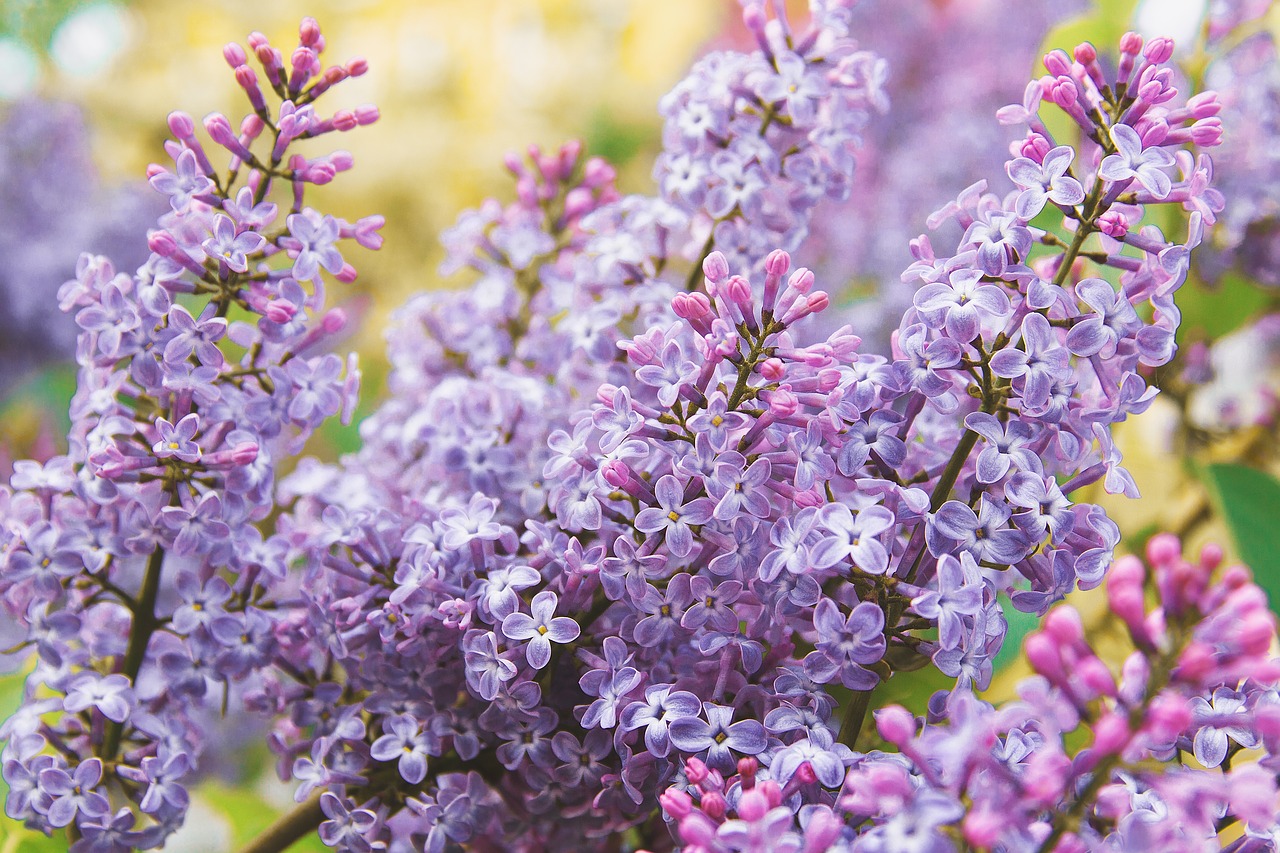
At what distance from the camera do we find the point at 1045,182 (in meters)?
0.32

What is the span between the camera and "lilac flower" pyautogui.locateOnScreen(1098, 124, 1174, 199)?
30 cm

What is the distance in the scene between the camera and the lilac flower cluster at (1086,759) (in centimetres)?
23

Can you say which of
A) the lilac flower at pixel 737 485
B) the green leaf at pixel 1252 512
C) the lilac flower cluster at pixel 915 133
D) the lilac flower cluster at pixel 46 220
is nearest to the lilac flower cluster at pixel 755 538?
the lilac flower at pixel 737 485

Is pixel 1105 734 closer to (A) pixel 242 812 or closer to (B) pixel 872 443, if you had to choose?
(B) pixel 872 443

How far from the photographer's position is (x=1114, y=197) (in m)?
0.31

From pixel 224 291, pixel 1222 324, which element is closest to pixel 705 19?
pixel 1222 324

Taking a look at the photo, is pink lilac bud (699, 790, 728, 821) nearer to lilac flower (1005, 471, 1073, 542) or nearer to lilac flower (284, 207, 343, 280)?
lilac flower (1005, 471, 1073, 542)

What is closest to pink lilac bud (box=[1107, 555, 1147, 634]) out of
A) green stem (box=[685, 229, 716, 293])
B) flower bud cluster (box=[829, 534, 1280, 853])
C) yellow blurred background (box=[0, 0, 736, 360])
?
flower bud cluster (box=[829, 534, 1280, 853])

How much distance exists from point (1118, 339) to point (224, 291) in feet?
0.97

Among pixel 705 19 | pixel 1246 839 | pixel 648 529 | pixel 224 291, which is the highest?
pixel 705 19

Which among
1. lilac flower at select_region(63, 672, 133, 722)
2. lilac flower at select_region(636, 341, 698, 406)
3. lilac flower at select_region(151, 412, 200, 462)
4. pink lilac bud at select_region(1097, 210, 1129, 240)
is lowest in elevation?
lilac flower at select_region(63, 672, 133, 722)

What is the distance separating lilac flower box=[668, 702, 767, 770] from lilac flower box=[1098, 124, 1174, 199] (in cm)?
19

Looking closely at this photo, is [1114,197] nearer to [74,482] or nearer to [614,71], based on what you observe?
[74,482]

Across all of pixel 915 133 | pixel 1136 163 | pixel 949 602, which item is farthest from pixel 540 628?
pixel 915 133
